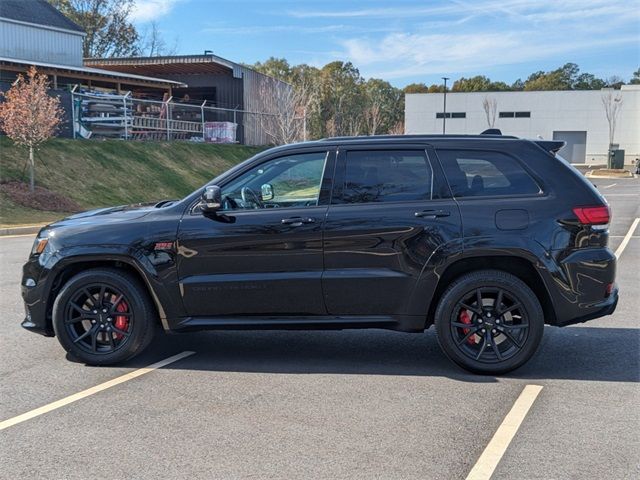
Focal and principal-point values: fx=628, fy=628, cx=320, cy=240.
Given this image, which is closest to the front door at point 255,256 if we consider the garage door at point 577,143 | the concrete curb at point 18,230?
the concrete curb at point 18,230

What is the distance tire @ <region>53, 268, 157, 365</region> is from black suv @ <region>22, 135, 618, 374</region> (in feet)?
0.04

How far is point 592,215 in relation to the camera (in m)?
4.91

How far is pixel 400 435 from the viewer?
393 centimetres

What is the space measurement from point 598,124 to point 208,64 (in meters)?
51.6

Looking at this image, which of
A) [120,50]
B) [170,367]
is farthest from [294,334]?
[120,50]

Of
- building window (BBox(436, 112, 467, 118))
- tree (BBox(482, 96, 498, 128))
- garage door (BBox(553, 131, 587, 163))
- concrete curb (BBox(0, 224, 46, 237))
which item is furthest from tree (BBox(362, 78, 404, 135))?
concrete curb (BBox(0, 224, 46, 237))

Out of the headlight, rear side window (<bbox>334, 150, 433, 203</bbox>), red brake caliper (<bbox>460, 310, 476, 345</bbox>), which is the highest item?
rear side window (<bbox>334, 150, 433, 203</bbox>)

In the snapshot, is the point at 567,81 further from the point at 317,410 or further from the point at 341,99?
the point at 317,410

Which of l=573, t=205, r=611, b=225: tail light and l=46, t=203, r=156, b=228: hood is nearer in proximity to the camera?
l=573, t=205, r=611, b=225: tail light

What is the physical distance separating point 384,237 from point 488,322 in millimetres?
1075

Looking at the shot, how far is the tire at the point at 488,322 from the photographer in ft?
16.2

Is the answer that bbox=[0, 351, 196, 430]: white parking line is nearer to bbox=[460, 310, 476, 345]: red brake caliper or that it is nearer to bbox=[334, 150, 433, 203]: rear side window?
bbox=[334, 150, 433, 203]: rear side window

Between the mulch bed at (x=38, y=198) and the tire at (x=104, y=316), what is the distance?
14.7m

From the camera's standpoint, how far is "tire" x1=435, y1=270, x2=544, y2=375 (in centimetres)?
493
